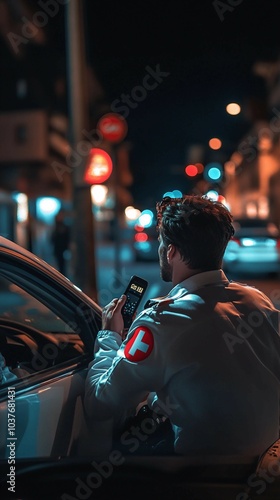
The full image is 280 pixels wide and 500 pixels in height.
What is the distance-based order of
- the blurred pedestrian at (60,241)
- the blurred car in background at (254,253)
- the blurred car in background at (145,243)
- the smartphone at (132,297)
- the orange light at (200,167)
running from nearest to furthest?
the smartphone at (132,297) → the blurred pedestrian at (60,241) → the blurred car in background at (254,253) → the blurred car in background at (145,243) → the orange light at (200,167)

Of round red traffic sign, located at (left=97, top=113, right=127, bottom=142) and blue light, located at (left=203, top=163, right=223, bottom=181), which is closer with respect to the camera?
round red traffic sign, located at (left=97, top=113, right=127, bottom=142)

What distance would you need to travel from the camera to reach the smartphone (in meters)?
2.74

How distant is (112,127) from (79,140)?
236cm

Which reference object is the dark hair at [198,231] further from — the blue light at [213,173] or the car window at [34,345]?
the blue light at [213,173]

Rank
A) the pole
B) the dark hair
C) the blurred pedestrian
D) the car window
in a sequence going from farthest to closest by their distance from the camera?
1. the blurred pedestrian
2. the pole
3. the car window
4. the dark hair

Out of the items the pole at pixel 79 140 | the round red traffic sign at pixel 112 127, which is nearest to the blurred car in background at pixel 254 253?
the round red traffic sign at pixel 112 127

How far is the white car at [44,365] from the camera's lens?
2.37 m

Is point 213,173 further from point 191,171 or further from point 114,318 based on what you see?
point 114,318

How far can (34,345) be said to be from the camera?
3346mm

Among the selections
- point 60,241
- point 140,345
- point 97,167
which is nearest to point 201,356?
point 140,345

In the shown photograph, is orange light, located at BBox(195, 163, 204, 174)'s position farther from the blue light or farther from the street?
the street

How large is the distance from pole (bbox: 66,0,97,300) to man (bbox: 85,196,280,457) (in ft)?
30.9

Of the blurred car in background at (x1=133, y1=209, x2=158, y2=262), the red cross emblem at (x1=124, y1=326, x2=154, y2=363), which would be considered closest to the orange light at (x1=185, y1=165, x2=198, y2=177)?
the blurred car in background at (x1=133, y1=209, x2=158, y2=262)

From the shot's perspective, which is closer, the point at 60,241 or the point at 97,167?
the point at 97,167
